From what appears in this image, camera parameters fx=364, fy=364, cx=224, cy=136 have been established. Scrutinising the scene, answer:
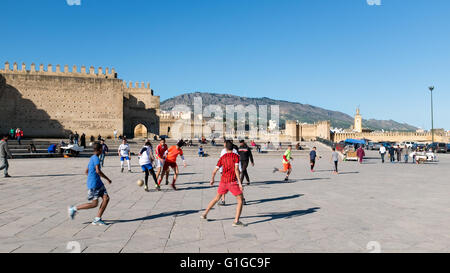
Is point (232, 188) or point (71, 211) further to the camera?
point (232, 188)

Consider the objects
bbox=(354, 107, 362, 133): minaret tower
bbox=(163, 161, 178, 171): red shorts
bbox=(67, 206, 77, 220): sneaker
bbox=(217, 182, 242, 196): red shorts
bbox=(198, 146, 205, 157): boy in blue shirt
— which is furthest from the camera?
bbox=(354, 107, 362, 133): minaret tower

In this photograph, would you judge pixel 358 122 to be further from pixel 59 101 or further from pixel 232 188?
pixel 232 188

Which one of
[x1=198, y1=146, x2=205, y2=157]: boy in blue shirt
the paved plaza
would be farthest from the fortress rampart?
the paved plaza

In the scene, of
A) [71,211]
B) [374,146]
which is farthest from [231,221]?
[374,146]

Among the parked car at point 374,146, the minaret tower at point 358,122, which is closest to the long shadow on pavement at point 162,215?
the parked car at point 374,146

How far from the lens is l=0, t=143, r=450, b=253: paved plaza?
476cm

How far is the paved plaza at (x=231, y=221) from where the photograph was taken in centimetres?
476

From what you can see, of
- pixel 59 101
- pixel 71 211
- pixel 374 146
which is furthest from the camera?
pixel 374 146

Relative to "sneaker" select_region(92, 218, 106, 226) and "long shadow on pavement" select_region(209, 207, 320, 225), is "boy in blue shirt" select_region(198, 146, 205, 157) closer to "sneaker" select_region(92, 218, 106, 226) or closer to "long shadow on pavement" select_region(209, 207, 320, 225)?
"long shadow on pavement" select_region(209, 207, 320, 225)

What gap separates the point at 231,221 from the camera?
20.4ft
